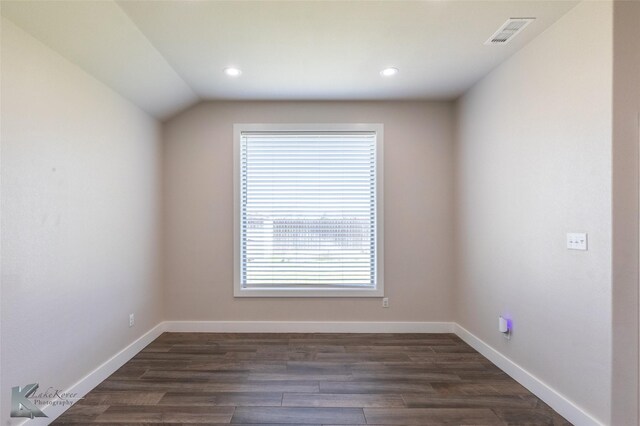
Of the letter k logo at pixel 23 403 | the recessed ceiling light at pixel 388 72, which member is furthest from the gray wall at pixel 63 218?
the recessed ceiling light at pixel 388 72

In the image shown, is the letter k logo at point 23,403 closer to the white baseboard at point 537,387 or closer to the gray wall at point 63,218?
the gray wall at point 63,218

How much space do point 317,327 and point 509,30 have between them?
11.0ft

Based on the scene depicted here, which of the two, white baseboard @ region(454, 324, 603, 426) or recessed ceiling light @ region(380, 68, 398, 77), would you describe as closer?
white baseboard @ region(454, 324, 603, 426)

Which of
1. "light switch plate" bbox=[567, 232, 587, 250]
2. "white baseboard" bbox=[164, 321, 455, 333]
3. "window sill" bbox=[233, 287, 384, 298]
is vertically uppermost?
"light switch plate" bbox=[567, 232, 587, 250]

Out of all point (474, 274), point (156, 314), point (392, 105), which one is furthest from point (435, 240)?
point (156, 314)

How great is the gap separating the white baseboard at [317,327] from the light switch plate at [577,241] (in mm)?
2025

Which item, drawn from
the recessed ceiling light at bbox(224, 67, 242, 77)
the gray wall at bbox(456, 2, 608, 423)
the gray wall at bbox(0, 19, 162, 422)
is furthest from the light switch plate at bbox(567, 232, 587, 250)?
the gray wall at bbox(0, 19, 162, 422)

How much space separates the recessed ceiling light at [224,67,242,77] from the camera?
3.05 m

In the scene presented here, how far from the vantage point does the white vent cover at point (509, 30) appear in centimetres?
231

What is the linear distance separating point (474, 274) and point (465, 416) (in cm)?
155

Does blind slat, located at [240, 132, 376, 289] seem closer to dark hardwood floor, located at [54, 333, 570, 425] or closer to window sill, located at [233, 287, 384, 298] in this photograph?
window sill, located at [233, 287, 384, 298]

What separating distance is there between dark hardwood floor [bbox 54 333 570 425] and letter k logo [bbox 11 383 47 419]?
25 cm

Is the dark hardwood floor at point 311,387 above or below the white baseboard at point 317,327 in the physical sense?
below

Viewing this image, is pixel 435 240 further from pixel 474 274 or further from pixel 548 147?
pixel 548 147
